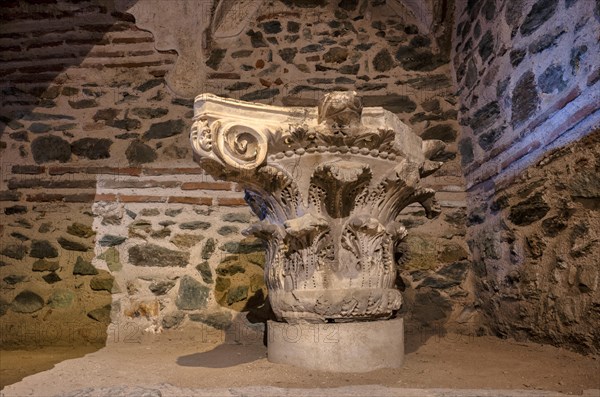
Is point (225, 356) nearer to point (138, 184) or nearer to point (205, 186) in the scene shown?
point (205, 186)

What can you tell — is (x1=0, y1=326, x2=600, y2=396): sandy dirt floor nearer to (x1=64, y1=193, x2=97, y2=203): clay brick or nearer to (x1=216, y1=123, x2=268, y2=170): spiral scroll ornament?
(x1=216, y1=123, x2=268, y2=170): spiral scroll ornament

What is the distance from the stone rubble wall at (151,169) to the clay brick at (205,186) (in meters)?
0.01

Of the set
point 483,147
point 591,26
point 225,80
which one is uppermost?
point 225,80

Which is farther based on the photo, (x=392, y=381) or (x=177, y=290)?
(x=177, y=290)

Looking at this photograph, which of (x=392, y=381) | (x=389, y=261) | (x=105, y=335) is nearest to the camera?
(x=392, y=381)

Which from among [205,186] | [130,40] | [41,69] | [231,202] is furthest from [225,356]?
[41,69]

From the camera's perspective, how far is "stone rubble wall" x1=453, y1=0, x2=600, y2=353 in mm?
2330

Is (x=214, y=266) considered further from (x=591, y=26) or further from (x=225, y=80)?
(x=591, y=26)

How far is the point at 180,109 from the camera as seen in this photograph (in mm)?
4016

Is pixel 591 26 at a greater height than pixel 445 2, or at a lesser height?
lesser

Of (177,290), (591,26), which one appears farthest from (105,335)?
(591,26)

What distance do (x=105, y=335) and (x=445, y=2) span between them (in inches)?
147

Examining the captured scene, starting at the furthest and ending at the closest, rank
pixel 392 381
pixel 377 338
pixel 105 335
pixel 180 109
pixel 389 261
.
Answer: pixel 180 109 < pixel 105 335 < pixel 389 261 < pixel 377 338 < pixel 392 381

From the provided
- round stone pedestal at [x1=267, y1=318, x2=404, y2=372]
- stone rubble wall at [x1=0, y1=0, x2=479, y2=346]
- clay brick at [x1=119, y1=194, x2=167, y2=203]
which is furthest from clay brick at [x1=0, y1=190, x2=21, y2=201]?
round stone pedestal at [x1=267, y1=318, x2=404, y2=372]
